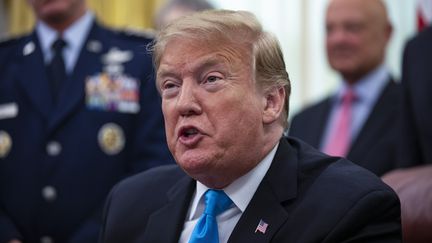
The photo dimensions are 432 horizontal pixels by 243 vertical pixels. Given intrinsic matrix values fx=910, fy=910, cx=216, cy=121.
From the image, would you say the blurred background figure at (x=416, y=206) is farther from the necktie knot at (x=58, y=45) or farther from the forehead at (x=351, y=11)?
the forehead at (x=351, y=11)

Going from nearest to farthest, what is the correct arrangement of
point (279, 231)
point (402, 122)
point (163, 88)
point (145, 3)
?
1. point (279, 231)
2. point (163, 88)
3. point (402, 122)
4. point (145, 3)

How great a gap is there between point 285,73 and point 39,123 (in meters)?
1.55

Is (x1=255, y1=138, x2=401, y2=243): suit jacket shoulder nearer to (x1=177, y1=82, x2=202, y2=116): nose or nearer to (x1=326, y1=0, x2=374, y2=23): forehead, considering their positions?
(x1=177, y1=82, x2=202, y2=116): nose

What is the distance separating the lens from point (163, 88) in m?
2.54

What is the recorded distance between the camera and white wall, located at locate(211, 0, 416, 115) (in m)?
5.80

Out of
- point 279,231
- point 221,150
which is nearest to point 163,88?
point 221,150

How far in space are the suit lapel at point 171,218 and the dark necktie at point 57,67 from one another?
50.4 inches

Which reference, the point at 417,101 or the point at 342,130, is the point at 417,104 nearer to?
the point at 417,101

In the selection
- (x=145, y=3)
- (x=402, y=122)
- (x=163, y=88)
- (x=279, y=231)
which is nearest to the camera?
(x=279, y=231)

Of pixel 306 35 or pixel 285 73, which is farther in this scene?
pixel 306 35

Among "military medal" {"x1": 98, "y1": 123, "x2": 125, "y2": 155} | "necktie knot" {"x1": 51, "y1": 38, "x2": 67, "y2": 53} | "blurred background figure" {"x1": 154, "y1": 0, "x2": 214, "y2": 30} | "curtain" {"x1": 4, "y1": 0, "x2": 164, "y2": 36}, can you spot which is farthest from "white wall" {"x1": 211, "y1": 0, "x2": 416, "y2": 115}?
"military medal" {"x1": 98, "y1": 123, "x2": 125, "y2": 155}

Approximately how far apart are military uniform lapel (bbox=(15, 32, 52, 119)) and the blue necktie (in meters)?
1.43

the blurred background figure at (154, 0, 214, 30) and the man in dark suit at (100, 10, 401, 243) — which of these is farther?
the blurred background figure at (154, 0, 214, 30)

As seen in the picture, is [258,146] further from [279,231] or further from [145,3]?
[145,3]
